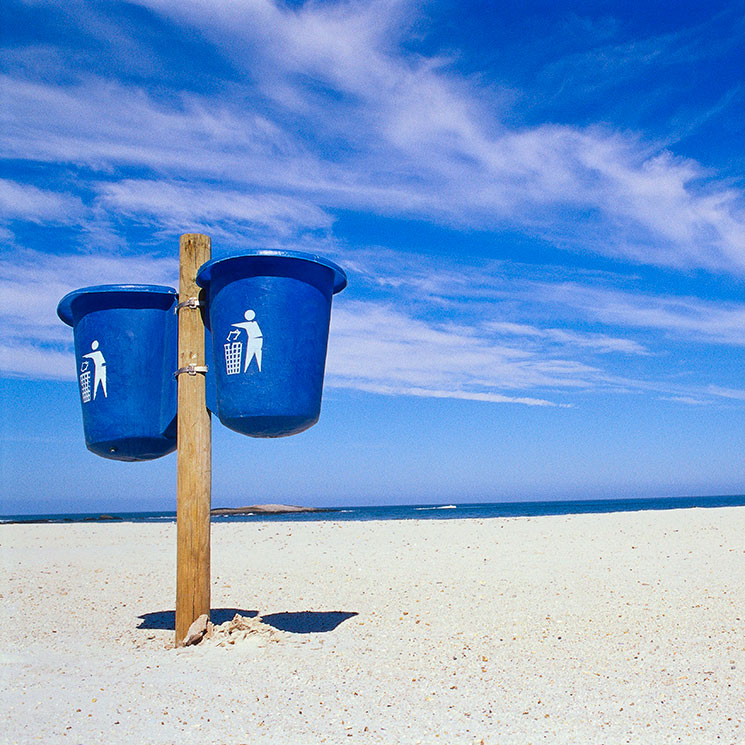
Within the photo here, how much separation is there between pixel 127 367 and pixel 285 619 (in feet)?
9.71

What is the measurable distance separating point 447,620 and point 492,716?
2582 mm

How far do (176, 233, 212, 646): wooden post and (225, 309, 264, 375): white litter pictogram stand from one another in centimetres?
49

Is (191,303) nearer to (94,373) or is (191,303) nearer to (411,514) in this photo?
(94,373)

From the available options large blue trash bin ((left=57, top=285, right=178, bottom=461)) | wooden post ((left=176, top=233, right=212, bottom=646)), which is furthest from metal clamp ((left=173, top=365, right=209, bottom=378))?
large blue trash bin ((left=57, top=285, right=178, bottom=461))

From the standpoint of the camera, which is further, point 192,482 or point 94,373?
point 94,373

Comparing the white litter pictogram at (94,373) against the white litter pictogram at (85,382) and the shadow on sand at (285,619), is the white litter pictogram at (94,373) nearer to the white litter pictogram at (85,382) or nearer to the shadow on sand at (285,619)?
the white litter pictogram at (85,382)

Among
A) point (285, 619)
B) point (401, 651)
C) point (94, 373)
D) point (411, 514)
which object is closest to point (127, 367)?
point (94, 373)

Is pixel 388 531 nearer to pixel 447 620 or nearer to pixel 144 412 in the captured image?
pixel 447 620

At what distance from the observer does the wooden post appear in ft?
18.8

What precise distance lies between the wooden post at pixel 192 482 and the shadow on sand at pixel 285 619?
39.5 inches

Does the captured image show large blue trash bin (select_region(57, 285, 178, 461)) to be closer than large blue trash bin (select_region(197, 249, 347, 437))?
No

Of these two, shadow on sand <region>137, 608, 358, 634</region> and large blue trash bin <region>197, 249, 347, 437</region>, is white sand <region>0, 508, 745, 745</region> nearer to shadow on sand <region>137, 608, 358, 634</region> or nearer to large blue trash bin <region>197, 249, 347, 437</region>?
shadow on sand <region>137, 608, 358, 634</region>

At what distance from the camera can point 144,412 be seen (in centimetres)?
606

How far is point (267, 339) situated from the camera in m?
5.50
